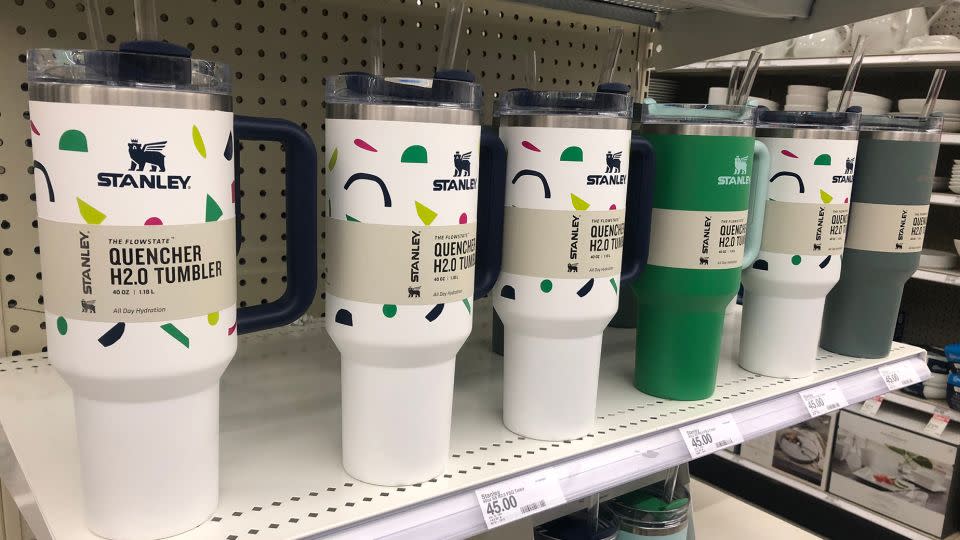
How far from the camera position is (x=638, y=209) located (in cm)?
87

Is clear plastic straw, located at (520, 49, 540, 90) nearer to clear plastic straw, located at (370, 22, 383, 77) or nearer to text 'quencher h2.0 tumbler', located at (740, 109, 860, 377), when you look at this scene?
clear plastic straw, located at (370, 22, 383, 77)

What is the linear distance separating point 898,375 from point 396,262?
38.2 inches

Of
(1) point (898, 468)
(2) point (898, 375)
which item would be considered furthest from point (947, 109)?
(2) point (898, 375)

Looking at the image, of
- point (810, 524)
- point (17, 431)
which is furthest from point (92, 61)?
point (810, 524)

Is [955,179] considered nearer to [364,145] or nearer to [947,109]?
[947,109]

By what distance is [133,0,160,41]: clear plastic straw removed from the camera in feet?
1.86

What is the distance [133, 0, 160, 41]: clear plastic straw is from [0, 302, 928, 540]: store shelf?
0.40 metres

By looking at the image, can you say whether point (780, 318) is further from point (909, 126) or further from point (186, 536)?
point (186, 536)

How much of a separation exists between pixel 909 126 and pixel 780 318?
1.24 feet

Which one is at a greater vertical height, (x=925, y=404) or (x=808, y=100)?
(x=808, y=100)

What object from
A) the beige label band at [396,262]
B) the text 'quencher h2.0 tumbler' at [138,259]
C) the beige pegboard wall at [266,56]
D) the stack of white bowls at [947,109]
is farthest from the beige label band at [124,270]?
the stack of white bowls at [947,109]

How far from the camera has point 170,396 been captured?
22.3 inches

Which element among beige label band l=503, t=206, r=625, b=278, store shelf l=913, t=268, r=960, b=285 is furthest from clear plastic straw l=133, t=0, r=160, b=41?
store shelf l=913, t=268, r=960, b=285

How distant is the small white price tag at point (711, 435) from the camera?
0.87 meters
